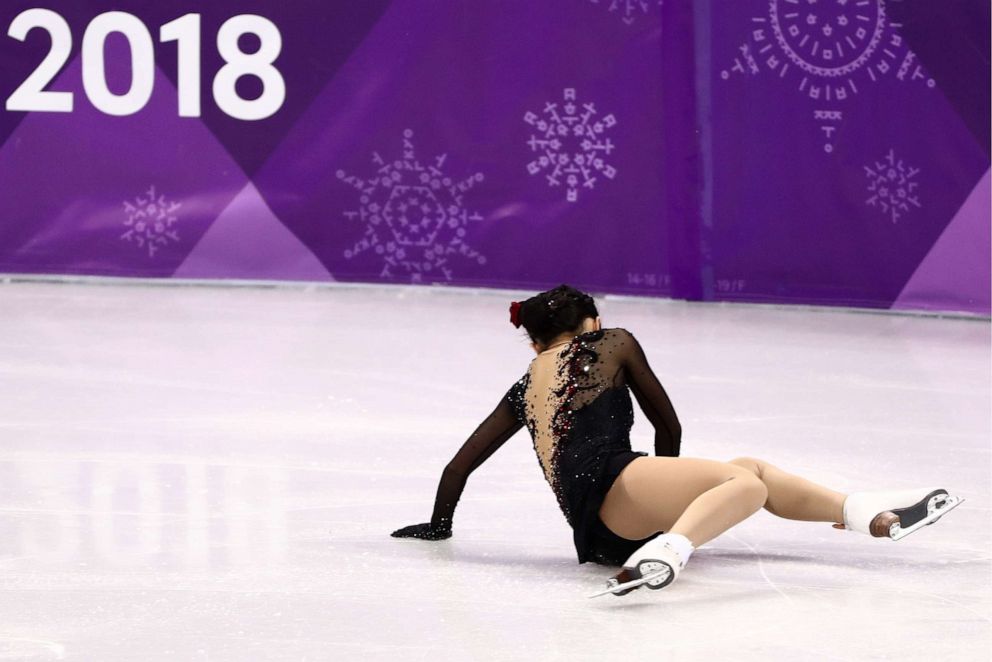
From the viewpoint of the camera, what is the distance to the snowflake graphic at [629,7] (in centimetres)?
791

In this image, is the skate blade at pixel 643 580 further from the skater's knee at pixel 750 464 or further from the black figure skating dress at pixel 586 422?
the skater's knee at pixel 750 464

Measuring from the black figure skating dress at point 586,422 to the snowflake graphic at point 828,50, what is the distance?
4302mm

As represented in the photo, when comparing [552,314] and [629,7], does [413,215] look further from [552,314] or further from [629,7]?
[552,314]

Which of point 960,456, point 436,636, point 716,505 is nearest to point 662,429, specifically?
point 716,505

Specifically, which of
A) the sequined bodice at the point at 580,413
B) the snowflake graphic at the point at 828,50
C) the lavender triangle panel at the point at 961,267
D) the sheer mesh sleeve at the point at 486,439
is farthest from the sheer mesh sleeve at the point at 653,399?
the snowflake graphic at the point at 828,50

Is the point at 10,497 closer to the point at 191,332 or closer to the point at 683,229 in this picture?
the point at 191,332

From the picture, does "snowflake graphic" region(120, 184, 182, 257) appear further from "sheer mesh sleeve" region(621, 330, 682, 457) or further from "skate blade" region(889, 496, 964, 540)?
"skate blade" region(889, 496, 964, 540)

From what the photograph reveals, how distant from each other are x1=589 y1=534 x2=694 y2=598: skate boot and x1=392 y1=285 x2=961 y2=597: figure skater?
0.09 m

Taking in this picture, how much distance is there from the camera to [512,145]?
8.18 meters

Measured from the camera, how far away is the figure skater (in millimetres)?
3404

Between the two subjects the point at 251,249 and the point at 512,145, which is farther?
the point at 251,249

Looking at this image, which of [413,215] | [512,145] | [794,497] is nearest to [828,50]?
[512,145]

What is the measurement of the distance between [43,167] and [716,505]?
5970 millimetres

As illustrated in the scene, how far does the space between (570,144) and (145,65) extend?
2.21 meters
